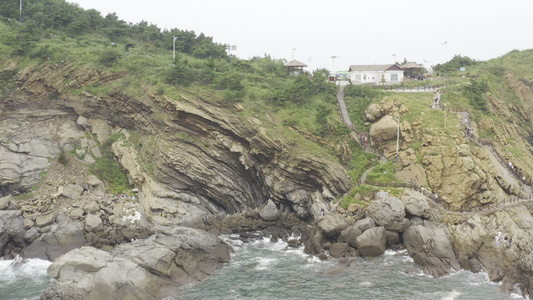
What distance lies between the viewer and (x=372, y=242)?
37188 millimetres

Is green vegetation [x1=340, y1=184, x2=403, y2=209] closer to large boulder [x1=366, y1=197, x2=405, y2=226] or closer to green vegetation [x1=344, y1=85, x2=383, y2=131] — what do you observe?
large boulder [x1=366, y1=197, x2=405, y2=226]

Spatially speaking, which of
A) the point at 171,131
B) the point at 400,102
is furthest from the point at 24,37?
the point at 400,102

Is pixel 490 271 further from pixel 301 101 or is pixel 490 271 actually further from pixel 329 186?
pixel 301 101

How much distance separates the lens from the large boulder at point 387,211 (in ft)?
130

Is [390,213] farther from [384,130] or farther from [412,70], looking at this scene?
[412,70]

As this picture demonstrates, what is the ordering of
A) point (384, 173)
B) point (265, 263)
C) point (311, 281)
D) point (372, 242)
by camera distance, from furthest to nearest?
point (384, 173) < point (265, 263) < point (372, 242) < point (311, 281)

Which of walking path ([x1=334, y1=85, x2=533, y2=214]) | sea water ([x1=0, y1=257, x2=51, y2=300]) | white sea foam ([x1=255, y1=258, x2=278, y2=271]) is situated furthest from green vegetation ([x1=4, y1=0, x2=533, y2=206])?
sea water ([x1=0, y1=257, x2=51, y2=300])

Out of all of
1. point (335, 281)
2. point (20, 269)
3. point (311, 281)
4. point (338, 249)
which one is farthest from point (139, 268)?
point (338, 249)

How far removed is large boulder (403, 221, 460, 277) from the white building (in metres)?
40.0

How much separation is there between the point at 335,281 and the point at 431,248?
985cm

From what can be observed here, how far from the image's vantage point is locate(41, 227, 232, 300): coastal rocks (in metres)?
29.5

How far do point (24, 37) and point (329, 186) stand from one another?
156 feet

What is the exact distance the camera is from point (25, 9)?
2906 inches

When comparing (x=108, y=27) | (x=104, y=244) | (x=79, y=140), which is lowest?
(x=104, y=244)
